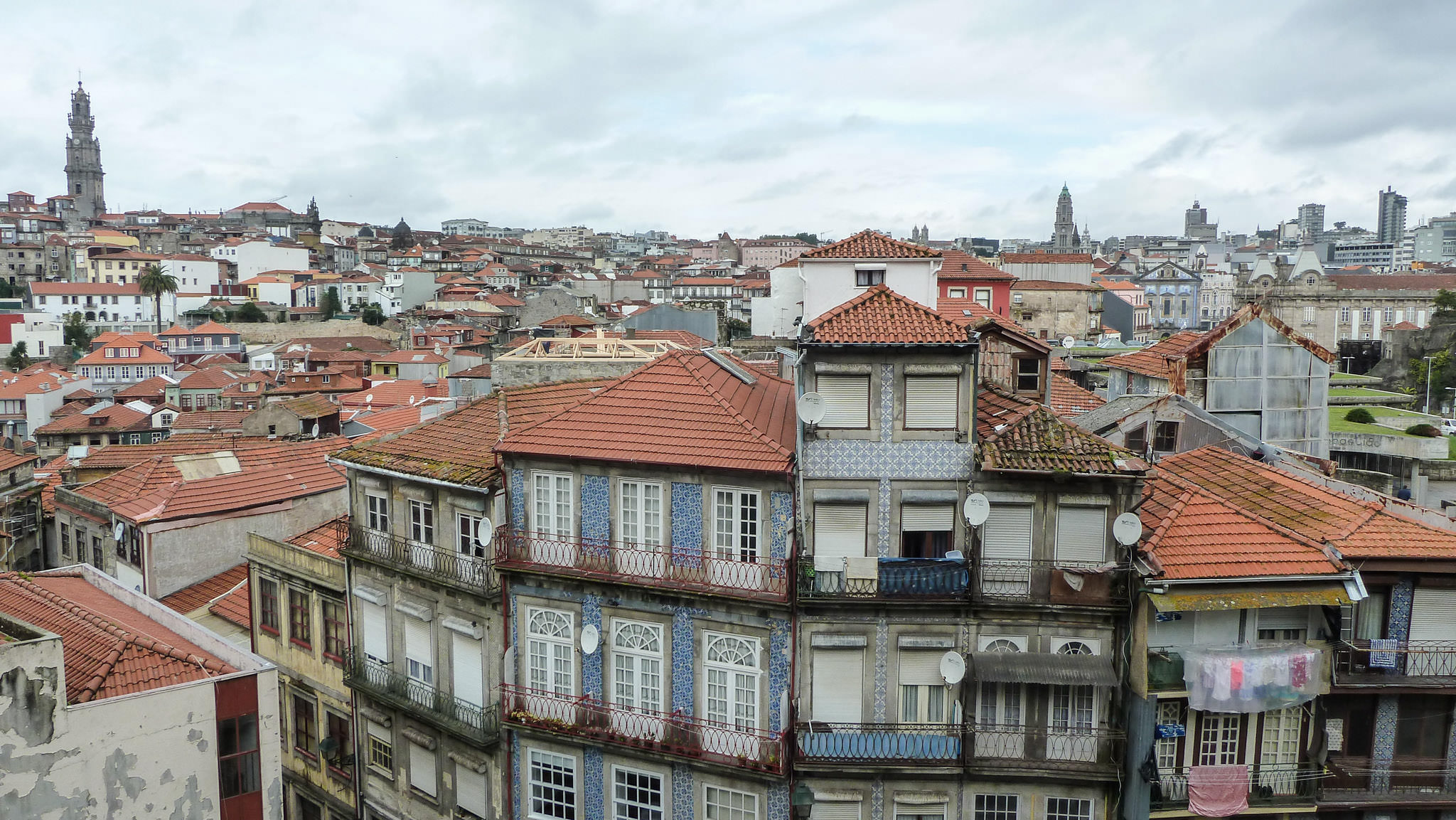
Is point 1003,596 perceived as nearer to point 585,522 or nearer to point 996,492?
point 996,492

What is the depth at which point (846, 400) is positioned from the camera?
19750mm

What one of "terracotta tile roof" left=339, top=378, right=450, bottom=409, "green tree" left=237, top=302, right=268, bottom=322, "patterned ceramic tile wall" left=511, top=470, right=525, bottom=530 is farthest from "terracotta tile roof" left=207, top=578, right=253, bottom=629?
"green tree" left=237, top=302, right=268, bottom=322

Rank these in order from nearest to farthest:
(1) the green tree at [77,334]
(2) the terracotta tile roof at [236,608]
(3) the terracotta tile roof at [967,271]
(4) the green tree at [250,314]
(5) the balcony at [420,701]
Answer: (5) the balcony at [420,701] → (2) the terracotta tile roof at [236,608] → (3) the terracotta tile roof at [967,271] → (1) the green tree at [77,334] → (4) the green tree at [250,314]

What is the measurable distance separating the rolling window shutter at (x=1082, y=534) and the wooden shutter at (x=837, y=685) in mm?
4481

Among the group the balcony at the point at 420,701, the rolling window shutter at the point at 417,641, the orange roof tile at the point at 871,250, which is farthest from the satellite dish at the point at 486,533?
the orange roof tile at the point at 871,250

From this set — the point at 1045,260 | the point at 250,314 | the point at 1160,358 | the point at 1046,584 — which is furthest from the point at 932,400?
the point at 250,314

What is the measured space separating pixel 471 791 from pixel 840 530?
11016 mm

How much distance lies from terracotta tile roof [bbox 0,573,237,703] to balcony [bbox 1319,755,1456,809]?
70.9 feet

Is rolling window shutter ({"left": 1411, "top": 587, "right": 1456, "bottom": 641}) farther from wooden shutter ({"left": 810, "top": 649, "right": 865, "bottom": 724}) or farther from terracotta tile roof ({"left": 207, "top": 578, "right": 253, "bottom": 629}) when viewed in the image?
terracotta tile roof ({"left": 207, "top": 578, "right": 253, "bottom": 629})

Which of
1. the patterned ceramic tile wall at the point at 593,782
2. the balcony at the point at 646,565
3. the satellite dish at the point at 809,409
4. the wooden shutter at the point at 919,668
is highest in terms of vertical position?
the satellite dish at the point at 809,409

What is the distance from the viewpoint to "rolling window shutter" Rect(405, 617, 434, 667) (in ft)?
78.8

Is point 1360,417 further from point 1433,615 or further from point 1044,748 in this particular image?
point 1044,748

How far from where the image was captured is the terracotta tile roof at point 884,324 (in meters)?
19.4

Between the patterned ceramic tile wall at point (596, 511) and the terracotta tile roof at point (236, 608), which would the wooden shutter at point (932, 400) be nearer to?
the patterned ceramic tile wall at point (596, 511)
